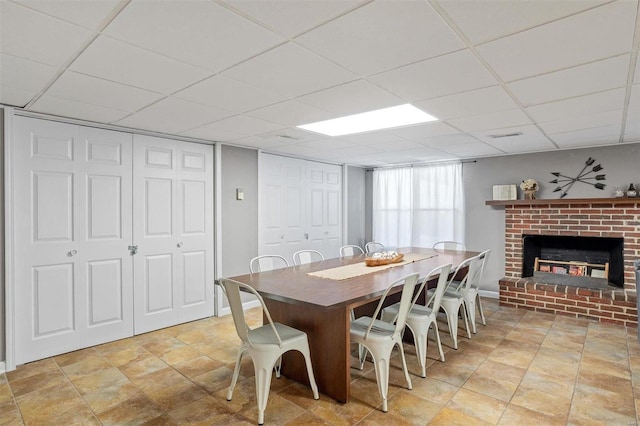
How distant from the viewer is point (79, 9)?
149cm

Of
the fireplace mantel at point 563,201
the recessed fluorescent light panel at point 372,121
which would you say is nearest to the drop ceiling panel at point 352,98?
the recessed fluorescent light panel at point 372,121

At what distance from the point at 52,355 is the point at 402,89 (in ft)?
12.4

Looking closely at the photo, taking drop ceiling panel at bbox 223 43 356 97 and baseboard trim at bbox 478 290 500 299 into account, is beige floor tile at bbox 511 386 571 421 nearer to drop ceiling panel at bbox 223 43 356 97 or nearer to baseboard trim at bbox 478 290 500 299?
drop ceiling panel at bbox 223 43 356 97

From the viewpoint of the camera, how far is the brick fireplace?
13.8 ft

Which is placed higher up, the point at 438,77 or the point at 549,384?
the point at 438,77

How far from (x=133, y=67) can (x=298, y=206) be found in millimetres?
3587

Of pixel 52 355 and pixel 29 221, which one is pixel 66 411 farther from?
pixel 29 221

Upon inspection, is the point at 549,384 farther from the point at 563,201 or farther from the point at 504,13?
the point at 563,201

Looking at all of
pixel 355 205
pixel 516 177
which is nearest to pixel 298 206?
pixel 355 205

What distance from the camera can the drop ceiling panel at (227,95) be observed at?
2.35 metres

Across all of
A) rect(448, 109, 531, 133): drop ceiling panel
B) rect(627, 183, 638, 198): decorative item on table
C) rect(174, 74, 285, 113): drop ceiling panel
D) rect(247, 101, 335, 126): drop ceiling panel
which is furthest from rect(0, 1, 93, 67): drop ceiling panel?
rect(627, 183, 638, 198): decorative item on table

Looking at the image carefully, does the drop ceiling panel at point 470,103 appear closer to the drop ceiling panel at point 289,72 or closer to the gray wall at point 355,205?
the drop ceiling panel at point 289,72

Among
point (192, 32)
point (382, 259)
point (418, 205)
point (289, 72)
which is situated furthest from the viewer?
point (418, 205)

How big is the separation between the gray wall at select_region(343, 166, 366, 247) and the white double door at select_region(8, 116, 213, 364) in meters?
2.86
